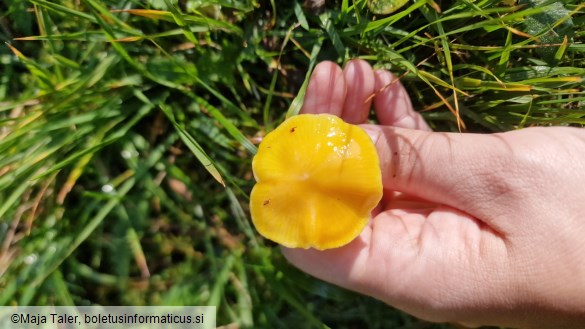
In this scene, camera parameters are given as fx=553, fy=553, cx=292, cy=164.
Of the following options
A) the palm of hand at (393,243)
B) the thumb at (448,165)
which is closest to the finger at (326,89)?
the palm of hand at (393,243)

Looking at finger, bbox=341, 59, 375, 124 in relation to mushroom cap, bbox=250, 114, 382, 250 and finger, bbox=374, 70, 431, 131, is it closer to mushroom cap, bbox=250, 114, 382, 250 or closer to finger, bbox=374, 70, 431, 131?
finger, bbox=374, 70, 431, 131

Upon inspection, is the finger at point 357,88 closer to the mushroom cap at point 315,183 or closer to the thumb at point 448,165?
the thumb at point 448,165

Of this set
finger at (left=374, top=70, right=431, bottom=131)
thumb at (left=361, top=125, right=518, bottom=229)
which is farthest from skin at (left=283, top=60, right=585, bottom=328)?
finger at (left=374, top=70, right=431, bottom=131)

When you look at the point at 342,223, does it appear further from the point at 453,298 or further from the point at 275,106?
the point at 275,106

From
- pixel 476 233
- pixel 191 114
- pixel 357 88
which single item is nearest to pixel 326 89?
pixel 357 88

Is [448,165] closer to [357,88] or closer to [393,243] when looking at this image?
[393,243]
